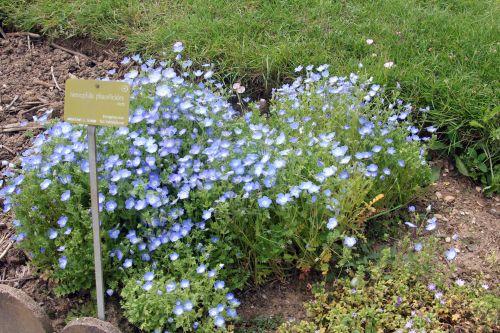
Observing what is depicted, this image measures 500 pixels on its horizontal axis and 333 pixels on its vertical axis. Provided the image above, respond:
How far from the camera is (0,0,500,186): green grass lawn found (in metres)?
3.37

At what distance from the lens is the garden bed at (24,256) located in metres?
2.58

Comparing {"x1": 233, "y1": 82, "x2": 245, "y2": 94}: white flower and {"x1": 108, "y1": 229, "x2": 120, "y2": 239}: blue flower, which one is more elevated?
{"x1": 108, "y1": 229, "x2": 120, "y2": 239}: blue flower

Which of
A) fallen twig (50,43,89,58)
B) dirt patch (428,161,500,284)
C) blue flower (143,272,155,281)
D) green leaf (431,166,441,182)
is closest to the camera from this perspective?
blue flower (143,272,155,281)

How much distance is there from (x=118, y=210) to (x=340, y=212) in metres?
0.93

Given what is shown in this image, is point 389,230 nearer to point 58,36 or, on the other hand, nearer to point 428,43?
point 428,43

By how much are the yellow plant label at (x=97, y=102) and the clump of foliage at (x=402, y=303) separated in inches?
40.6

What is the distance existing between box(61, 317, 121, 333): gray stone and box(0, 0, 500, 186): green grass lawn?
187 cm

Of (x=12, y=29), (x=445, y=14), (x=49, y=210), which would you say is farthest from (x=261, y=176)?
(x=12, y=29)

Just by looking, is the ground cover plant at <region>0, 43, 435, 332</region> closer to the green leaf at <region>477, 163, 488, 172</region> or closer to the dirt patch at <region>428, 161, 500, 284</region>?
the dirt patch at <region>428, 161, 500, 284</region>

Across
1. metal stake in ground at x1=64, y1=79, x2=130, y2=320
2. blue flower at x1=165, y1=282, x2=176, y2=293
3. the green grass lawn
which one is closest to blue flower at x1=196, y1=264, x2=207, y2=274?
blue flower at x1=165, y1=282, x2=176, y2=293

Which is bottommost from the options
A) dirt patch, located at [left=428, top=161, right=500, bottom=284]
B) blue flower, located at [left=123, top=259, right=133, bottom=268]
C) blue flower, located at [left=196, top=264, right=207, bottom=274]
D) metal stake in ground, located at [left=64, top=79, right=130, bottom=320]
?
dirt patch, located at [left=428, top=161, right=500, bottom=284]

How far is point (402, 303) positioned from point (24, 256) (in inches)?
66.7

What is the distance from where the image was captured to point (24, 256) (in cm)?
278

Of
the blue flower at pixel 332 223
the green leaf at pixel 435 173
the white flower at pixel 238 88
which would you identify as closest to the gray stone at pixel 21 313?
the blue flower at pixel 332 223
